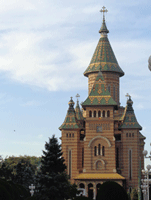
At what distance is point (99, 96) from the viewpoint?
240 feet

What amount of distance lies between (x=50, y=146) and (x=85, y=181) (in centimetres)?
3521

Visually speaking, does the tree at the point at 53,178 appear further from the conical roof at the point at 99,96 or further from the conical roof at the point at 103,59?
the conical roof at the point at 103,59

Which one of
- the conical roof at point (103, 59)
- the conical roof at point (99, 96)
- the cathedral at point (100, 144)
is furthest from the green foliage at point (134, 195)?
the conical roof at point (103, 59)

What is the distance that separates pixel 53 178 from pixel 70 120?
40.9m

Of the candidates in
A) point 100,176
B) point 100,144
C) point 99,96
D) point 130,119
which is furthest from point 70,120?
point 100,176

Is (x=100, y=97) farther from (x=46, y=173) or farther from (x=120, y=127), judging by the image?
(x=46, y=173)

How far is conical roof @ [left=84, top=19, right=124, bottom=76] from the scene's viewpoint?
82.1 meters

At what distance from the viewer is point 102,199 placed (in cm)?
2727

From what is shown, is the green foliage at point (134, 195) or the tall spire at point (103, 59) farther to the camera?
the tall spire at point (103, 59)

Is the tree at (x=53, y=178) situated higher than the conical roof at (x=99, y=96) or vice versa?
the conical roof at (x=99, y=96)

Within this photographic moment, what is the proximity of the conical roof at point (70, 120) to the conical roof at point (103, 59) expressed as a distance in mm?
9088

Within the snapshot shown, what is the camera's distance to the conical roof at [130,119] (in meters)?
72.5

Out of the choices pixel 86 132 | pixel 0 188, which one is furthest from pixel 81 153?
pixel 0 188

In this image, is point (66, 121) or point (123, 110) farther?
point (123, 110)
